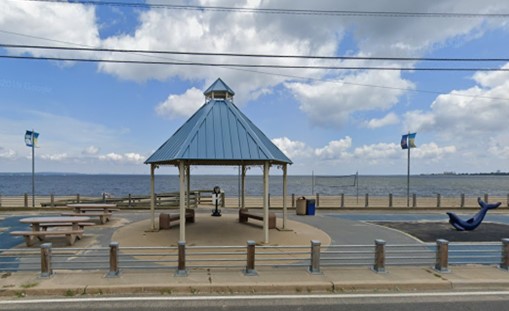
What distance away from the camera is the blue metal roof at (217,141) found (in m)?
10.3

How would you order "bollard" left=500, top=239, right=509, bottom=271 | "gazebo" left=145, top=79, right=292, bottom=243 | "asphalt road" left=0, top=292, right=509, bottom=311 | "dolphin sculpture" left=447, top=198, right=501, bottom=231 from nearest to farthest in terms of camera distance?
"asphalt road" left=0, top=292, right=509, bottom=311 → "bollard" left=500, top=239, right=509, bottom=271 → "gazebo" left=145, top=79, right=292, bottom=243 → "dolphin sculpture" left=447, top=198, right=501, bottom=231

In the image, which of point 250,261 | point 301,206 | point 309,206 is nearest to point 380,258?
point 250,261

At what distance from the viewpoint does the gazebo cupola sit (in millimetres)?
13227

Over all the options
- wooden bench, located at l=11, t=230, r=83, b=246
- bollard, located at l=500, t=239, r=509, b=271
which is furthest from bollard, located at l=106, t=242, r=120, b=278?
bollard, located at l=500, t=239, r=509, b=271

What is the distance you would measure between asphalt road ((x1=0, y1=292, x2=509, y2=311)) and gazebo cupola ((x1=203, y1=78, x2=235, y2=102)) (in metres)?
8.83

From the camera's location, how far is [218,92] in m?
13.3

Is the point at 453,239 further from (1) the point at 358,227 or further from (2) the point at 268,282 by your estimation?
(2) the point at 268,282

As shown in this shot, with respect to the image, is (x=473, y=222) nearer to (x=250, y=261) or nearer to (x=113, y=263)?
(x=250, y=261)

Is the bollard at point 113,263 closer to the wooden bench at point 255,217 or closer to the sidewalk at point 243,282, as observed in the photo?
the sidewalk at point 243,282

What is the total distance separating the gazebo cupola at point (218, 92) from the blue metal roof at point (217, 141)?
0.83 feet

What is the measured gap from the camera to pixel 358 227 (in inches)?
554

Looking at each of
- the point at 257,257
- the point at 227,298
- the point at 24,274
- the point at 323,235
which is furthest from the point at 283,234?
the point at 24,274

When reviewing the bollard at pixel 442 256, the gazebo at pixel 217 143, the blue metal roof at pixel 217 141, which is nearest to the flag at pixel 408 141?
the gazebo at pixel 217 143

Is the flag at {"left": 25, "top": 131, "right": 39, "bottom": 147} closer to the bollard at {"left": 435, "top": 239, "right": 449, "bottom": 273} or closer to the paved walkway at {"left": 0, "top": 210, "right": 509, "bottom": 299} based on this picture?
the paved walkway at {"left": 0, "top": 210, "right": 509, "bottom": 299}
